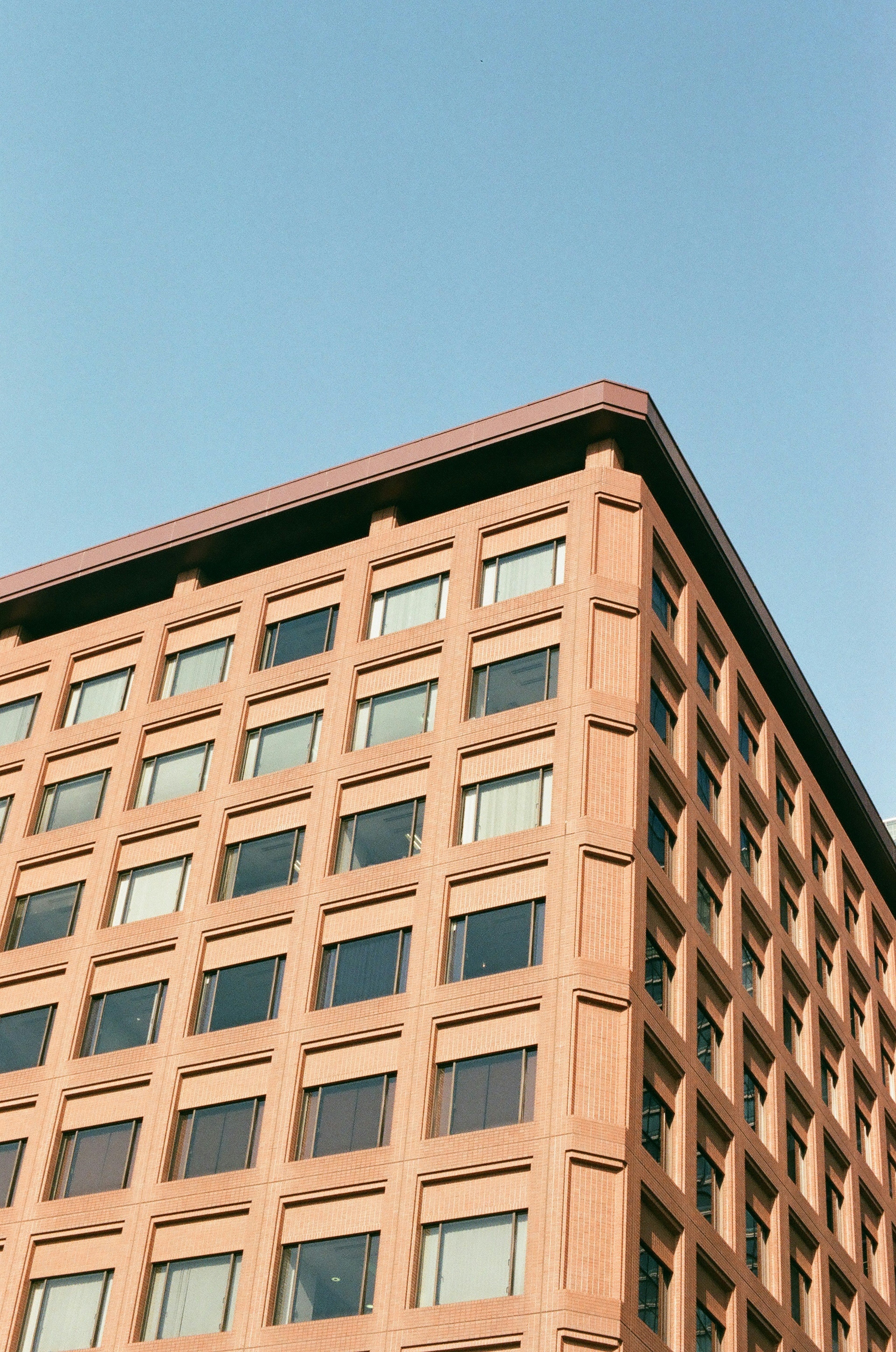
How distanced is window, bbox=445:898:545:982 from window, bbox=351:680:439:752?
652 centimetres

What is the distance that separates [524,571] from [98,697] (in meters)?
14.8

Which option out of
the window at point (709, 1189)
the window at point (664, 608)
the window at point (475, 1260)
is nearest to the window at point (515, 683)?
the window at point (664, 608)

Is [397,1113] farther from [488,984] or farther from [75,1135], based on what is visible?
[75,1135]

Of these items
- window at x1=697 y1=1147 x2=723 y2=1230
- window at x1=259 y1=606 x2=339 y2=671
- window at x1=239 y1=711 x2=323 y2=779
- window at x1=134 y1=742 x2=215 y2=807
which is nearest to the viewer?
window at x1=697 y1=1147 x2=723 y2=1230

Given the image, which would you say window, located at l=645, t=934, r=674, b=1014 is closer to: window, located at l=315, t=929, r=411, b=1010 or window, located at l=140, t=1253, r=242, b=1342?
window, located at l=315, t=929, r=411, b=1010

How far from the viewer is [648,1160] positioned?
123 feet

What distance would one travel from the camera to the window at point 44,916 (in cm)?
4809

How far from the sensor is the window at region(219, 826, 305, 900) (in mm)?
45031

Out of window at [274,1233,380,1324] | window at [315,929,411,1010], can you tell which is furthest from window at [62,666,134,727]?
window at [274,1233,380,1324]

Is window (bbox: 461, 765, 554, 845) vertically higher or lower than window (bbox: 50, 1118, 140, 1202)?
higher

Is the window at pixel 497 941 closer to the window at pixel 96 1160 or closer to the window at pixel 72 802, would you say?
the window at pixel 96 1160

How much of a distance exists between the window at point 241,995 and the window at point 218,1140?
2110 mm

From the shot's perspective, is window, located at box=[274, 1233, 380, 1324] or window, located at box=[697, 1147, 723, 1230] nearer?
window, located at box=[274, 1233, 380, 1324]

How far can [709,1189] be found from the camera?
41.7m
